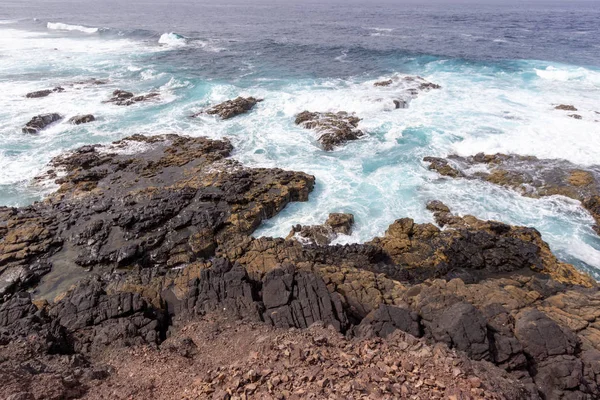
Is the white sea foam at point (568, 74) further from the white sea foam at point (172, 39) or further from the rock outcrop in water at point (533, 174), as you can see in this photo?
the white sea foam at point (172, 39)

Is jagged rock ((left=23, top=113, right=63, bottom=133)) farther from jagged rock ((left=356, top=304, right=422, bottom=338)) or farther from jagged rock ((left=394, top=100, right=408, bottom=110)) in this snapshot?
jagged rock ((left=356, top=304, right=422, bottom=338))

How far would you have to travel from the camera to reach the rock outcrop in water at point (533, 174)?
77.8 ft

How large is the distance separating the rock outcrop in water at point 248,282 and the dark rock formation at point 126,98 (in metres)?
15.6

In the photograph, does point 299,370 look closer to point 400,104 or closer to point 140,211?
point 140,211

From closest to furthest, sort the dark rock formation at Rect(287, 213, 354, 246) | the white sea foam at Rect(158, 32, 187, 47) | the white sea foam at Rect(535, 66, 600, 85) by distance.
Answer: the dark rock formation at Rect(287, 213, 354, 246) → the white sea foam at Rect(535, 66, 600, 85) → the white sea foam at Rect(158, 32, 187, 47)

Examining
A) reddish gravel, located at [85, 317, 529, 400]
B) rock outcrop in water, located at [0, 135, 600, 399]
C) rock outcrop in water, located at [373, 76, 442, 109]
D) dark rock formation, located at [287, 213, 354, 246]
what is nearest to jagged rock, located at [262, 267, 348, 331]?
rock outcrop in water, located at [0, 135, 600, 399]

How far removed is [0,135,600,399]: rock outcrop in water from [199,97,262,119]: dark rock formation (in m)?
11.8

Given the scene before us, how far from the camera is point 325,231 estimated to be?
21.1m

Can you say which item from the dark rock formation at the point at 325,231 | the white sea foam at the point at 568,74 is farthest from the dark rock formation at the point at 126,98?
the white sea foam at the point at 568,74

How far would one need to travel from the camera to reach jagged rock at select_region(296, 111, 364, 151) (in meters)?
31.6

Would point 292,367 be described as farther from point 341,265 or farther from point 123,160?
point 123,160

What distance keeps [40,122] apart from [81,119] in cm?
349

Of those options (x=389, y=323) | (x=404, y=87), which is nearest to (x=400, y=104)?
(x=404, y=87)

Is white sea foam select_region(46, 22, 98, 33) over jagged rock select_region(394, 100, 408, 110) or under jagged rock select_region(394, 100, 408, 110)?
over
